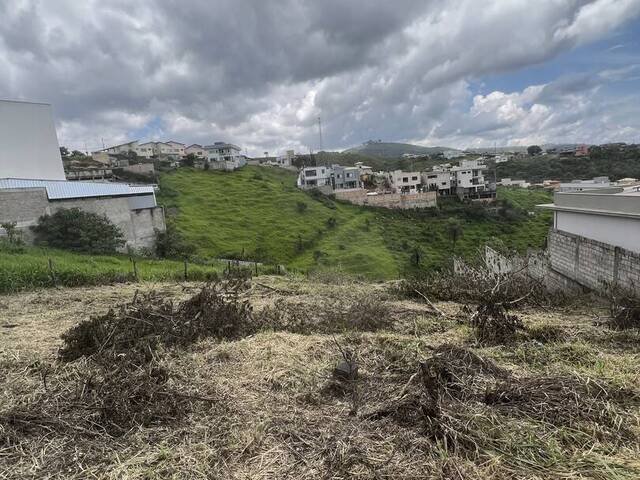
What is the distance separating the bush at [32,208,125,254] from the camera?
18969 mm

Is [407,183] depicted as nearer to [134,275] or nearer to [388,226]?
[388,226]

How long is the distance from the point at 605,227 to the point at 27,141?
31104 millimetres

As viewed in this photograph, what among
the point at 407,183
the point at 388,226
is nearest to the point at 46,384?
the point at 388,226

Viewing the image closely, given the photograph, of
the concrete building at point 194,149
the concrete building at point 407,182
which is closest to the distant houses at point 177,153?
the concrete building at point 194,149

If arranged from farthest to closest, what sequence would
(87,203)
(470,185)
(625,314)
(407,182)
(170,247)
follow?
(407,182)
(470,185)
(170,247)
(87,203)
(625,314)

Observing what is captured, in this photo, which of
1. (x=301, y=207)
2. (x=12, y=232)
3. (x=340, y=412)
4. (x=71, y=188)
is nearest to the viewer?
(x=340, y=412)

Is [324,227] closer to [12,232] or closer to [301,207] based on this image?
[301,207]

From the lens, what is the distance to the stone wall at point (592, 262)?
771 cm

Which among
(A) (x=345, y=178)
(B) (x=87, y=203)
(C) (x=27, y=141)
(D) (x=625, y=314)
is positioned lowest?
(D) (x=625, y=314)

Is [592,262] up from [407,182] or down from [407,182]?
down

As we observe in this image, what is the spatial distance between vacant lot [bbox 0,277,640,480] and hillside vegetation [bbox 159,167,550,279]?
68.6 ft

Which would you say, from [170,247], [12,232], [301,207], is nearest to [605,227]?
[170,247]

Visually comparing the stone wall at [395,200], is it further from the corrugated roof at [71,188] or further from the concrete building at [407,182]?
the corrugated roof at [71,188]

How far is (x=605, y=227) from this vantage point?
31.6ft
